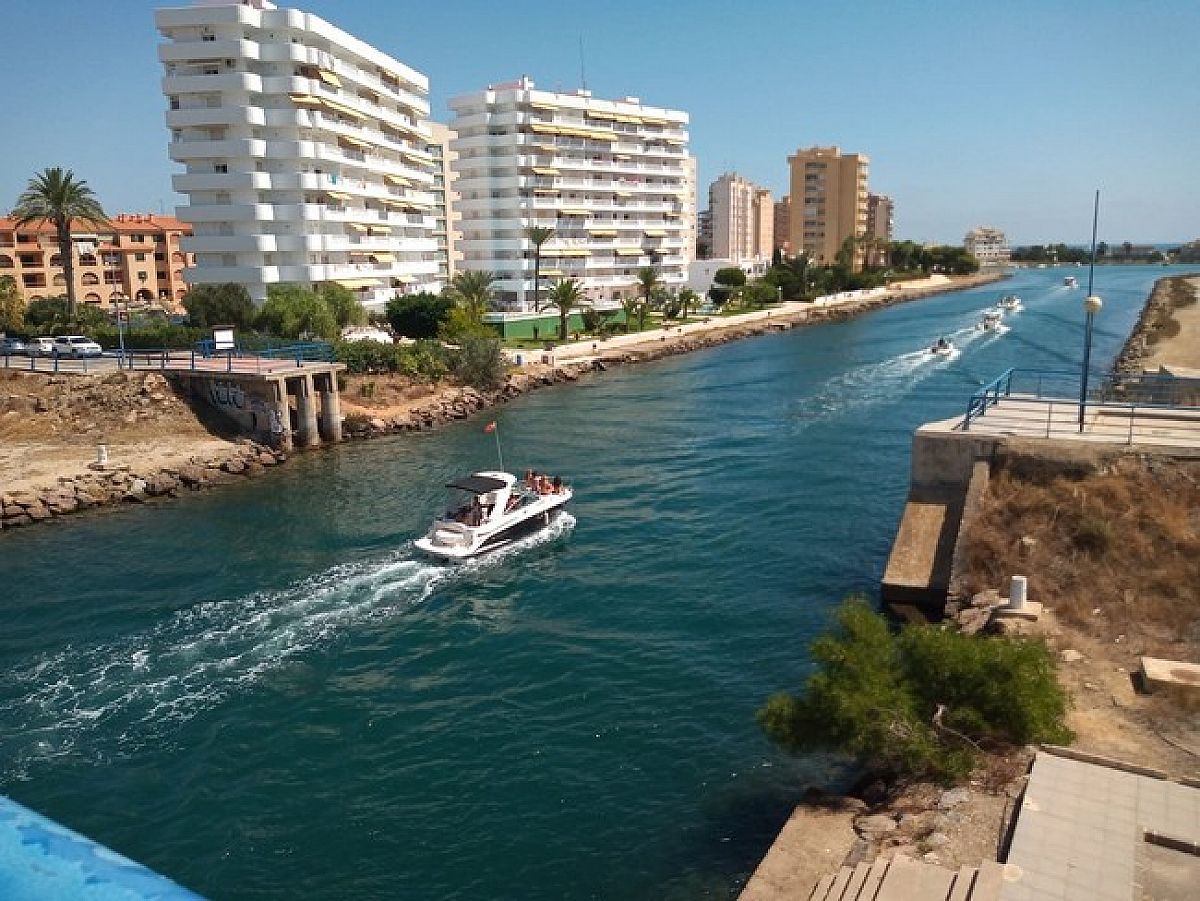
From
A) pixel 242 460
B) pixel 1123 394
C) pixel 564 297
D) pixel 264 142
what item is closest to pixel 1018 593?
pixel 1123 394

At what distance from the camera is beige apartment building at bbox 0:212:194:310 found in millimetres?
100062

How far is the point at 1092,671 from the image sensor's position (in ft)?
54.3

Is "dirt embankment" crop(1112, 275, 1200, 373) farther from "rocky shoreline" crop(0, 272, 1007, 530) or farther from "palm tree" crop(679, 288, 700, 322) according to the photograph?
"palm tree" crop(679, 288, 700, 322)

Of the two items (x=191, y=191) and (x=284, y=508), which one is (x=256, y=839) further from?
(x=191, y=191)

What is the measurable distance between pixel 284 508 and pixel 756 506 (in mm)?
18378

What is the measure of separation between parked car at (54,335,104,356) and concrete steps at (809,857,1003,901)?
52.4m

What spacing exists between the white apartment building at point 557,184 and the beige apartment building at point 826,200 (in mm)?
84044

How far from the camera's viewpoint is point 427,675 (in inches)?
825

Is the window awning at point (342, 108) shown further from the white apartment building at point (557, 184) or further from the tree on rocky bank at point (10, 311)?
the tree on rocky bank at point (10, 311)

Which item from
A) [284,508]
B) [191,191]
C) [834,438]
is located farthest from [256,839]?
[191,191]

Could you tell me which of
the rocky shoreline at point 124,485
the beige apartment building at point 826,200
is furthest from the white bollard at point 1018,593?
the beige apartment building at point 826,200

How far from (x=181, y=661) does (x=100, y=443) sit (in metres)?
23.6

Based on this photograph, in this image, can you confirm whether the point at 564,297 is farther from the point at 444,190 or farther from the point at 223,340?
the point at 444,190

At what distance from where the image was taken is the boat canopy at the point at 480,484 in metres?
29.3
